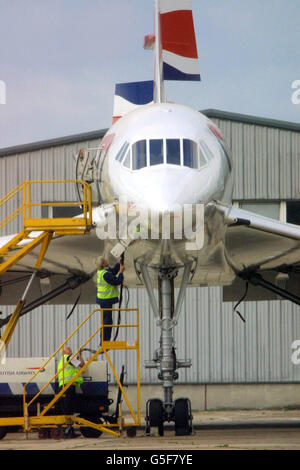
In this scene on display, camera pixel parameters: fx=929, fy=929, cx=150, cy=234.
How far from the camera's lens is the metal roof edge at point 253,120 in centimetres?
2825

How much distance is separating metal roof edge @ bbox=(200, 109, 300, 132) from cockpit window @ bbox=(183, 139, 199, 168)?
13151 mm

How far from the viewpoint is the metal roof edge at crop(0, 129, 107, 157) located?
2845 cm

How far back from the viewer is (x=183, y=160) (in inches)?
588

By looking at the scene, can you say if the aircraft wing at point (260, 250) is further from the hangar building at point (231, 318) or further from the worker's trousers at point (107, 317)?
the hangar building at point (231, 318)

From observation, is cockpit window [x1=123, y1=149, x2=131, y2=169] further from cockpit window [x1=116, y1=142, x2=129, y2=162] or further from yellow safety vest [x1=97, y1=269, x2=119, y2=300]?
yellow safety vest [x1=97, y1=269, x2=119, y2=300]

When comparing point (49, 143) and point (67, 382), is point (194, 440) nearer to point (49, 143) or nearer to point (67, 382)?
point (67, 382)

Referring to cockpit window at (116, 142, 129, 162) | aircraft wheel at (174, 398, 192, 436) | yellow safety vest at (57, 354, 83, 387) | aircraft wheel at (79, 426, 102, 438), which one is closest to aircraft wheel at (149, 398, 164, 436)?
aircraft wheel at (174, 398, 192, 436)

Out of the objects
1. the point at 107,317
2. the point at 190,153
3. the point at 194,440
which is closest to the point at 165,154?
the point at 190,153

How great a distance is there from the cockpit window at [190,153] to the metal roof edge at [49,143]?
13.6 metres

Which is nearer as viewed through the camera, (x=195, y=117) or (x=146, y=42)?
(x=195, y=117)

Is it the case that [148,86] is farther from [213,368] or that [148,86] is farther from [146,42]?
[213,368]

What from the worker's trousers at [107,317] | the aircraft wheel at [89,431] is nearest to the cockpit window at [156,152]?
the worker's trousers at [107,317]

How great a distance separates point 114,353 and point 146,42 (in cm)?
915
